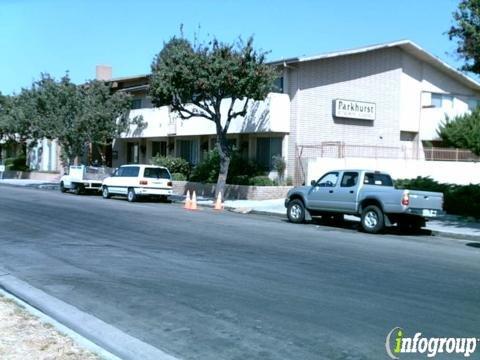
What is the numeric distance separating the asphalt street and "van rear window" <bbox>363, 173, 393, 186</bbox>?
230 centimetres

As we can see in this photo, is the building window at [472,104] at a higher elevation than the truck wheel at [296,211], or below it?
higher

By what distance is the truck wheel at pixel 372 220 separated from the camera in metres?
17.1

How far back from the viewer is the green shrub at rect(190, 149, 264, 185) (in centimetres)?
3038

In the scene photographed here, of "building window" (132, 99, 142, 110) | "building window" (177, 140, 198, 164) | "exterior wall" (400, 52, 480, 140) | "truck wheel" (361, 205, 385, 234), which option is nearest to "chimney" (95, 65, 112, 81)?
"building window" (132, 99, 142, 110)

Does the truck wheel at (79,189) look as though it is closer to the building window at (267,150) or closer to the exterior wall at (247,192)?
the exterior wall at (247,192)

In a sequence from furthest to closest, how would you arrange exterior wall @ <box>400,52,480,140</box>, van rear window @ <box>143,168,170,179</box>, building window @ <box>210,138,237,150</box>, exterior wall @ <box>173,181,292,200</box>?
exterior wall @ <box>400,52,480,140</box> < building window @ <box>210,138,237,150</box> < exterior wall @ <box>173,181,292,200</box> < van rear window @ <box>143,168,170,179</box>

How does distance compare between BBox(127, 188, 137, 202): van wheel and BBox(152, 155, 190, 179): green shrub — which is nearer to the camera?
BBox(127, 188, 137, 202): van wheel

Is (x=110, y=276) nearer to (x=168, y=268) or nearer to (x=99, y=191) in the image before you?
(x=168, y=268)

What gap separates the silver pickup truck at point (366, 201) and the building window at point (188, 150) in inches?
695

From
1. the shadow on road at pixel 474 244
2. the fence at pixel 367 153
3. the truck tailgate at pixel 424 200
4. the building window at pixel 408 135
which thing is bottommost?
the shadow on road at pixel 474 244

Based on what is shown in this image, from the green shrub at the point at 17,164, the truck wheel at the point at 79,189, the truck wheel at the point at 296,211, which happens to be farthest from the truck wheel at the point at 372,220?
the green shrub at the point at 17,164

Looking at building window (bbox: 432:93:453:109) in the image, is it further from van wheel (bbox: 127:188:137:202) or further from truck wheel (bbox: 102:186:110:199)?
truck wheel (bbox: 102:186:110:199)

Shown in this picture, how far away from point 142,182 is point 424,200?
1425 cm

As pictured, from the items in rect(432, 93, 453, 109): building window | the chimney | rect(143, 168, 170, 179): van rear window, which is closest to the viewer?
rect(143, 168, 170, 179): van rear window
